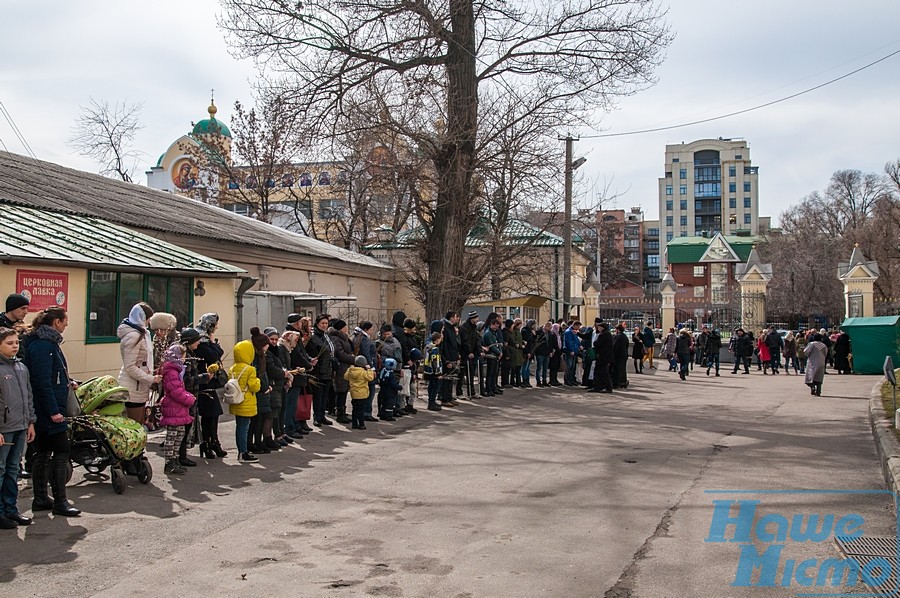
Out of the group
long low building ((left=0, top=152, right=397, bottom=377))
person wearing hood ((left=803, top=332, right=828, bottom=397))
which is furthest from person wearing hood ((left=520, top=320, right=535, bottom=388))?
person wearing hood ((left=803, top=332, right=828, bottom=397))

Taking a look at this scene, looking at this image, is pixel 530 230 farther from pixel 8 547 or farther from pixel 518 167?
pixel 8 547

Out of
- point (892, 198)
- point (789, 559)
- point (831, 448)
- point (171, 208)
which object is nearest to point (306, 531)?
point (789, 559)

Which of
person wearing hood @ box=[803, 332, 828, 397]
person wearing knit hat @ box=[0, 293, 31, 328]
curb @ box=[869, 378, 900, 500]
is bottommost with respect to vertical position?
curb @ box=[869, 378, 900, 500]

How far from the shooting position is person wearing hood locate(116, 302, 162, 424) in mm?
8906

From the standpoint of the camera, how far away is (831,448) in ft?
35.8

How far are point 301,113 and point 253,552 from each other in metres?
15.0

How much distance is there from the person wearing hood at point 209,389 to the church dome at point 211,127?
33.5 meters

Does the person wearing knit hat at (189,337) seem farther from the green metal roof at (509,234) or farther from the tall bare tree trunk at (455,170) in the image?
the green metal roof at (509,234)

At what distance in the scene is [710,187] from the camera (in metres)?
116

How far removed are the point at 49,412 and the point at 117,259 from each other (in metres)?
6.54

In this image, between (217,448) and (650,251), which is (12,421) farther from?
(650,251)

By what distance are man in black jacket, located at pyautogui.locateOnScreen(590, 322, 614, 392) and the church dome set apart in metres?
27.8

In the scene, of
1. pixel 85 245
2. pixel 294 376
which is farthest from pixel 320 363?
pixel 85 245

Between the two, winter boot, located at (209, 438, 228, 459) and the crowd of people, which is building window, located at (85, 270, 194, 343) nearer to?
the crowd of people
